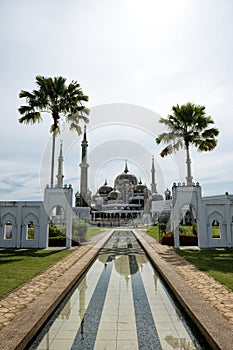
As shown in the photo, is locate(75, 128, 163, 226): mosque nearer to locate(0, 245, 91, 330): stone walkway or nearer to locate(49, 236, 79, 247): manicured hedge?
locate(49, 236, 79, 247): manicured hedge

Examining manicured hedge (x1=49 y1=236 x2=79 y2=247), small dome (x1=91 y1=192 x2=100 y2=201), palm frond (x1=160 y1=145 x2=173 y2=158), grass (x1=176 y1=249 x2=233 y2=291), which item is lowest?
grass (x1=176 y1=249 x2=233 y2=291)

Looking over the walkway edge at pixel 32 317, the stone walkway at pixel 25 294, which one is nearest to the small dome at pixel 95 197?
the stone walkway at pixel 25 294

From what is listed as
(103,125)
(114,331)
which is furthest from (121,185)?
(114,331)

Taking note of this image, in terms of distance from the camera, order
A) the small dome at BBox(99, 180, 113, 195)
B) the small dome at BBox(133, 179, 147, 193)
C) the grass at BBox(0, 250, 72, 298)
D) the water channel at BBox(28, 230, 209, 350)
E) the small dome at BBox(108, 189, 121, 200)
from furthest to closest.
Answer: the small dome at BBox(99, 180, 113, 195)
the small dome at BBox(133, 179, 147, 193)
the small dome at BBox(108, 189, 121, 200)
the grass at BBox(0, 250, 72, 298)
the water channel at BBox(28, 230, 209, 350)

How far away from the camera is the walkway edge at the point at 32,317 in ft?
12.7

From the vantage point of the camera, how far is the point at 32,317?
472 centimetres

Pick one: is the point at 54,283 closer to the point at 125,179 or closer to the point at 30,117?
the point at 30,117

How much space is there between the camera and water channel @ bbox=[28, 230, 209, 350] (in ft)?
13.9

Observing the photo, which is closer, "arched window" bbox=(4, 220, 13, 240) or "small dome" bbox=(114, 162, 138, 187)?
"arched window" bbox=(4, 220, 13, 240)

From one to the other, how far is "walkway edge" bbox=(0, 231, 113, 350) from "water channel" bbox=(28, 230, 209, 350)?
0.16 meters

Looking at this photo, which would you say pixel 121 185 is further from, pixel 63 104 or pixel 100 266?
pixel 100 266

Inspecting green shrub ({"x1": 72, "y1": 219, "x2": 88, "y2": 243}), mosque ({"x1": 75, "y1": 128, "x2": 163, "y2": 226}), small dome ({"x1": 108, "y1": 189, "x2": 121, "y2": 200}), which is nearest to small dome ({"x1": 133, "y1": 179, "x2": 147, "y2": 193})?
mosque ({"x1": 75, "y1": 128, "x2": 163, "y2": 226})

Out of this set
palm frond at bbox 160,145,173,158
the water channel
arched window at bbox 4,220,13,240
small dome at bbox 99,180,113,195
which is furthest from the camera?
small dome at bbox 99,180,113,195

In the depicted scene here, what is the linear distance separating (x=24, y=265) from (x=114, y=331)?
6.33 metres
